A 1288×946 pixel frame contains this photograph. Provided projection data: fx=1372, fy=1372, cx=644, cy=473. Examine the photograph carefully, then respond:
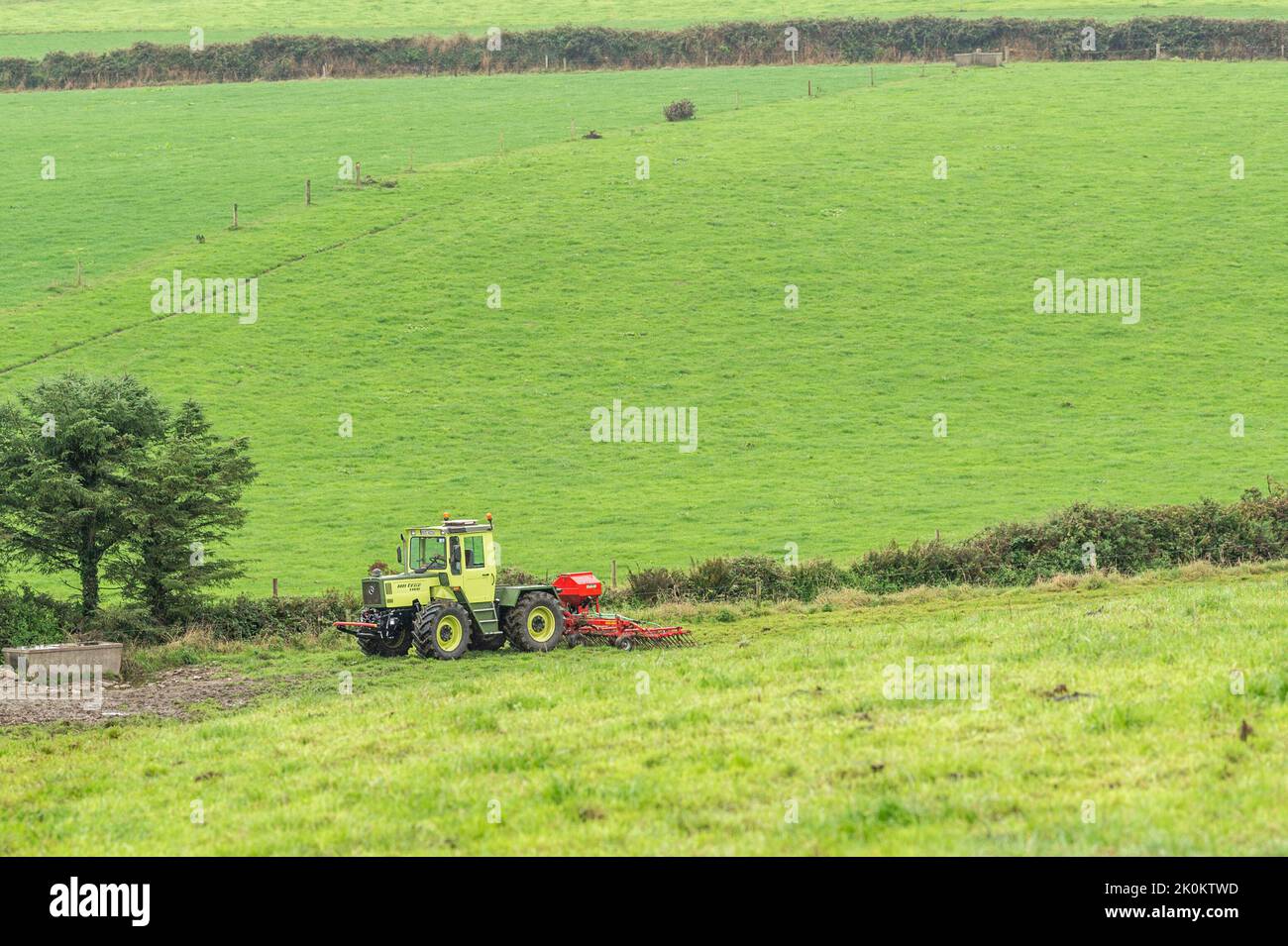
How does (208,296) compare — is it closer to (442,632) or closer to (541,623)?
(541,623)

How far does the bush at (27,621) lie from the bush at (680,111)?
63223 mm

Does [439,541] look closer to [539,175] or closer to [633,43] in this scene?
[539,175]

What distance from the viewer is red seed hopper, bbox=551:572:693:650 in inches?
1126

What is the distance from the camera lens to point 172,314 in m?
63.6

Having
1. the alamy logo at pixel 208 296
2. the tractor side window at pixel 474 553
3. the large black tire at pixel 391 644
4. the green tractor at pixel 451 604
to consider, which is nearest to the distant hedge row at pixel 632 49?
the alamy logo at pixel 208 296

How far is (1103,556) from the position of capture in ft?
114

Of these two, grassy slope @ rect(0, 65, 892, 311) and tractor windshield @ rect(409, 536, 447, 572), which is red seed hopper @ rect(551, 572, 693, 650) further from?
grassy slope @ rect(0, 65, 892, 311)

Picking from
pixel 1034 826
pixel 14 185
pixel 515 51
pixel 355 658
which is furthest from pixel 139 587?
pixel 515 51

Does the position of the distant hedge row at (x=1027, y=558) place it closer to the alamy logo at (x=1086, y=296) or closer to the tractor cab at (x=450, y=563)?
the tractor cab at (x=450, y=563)

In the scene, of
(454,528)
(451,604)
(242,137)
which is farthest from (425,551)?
(242,137)

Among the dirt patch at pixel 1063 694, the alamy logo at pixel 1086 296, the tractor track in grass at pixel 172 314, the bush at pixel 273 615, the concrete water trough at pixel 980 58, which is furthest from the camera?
the concrete water trough at pixel 980 58

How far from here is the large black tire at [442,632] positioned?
27.8 meters

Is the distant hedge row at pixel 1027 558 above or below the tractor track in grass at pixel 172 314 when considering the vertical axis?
below
